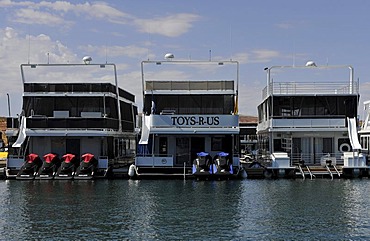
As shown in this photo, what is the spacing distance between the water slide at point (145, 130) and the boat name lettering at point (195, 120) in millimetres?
1761

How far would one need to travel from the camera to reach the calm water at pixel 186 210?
2239cm

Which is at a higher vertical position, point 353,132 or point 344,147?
point 353,132

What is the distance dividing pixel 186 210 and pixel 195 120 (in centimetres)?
1485

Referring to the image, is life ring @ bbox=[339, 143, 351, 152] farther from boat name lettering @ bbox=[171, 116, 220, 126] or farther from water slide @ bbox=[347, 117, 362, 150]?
boat name lettering @ bbox=[171, 116, 220, 126]

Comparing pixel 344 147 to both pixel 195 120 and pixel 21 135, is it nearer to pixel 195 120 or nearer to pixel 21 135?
pixel 195 120

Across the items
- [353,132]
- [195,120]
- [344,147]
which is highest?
[195,120]

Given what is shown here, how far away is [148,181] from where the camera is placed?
39656 mm

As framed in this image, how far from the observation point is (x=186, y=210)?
2733 centimetres

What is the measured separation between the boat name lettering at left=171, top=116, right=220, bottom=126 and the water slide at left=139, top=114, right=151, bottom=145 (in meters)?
1.76

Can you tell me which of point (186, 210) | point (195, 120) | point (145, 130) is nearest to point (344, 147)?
point (195, 120)

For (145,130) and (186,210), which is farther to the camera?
(145,130)

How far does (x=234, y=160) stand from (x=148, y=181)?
6109mm

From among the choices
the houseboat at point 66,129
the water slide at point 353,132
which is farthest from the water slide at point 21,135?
the water slide at point 353,132

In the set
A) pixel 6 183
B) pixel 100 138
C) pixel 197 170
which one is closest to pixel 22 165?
pixel 6 183
